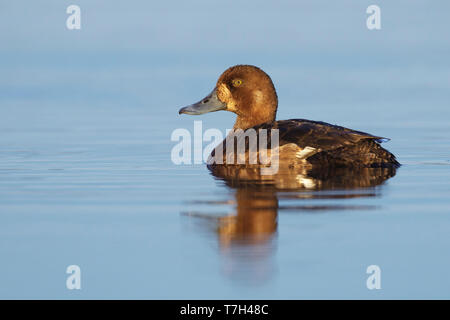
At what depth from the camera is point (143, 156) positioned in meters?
10.4

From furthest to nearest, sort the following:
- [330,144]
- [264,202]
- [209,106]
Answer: [209,106], [330,144], [264,202]

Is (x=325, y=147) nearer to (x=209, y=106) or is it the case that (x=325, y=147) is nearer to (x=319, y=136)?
(x=319, y=136)

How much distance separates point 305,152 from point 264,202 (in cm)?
173

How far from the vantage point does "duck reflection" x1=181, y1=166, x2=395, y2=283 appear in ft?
17.6

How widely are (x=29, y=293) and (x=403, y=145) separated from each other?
708 cm

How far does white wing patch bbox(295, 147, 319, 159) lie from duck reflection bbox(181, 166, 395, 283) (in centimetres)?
13

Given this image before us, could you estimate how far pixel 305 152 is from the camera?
8641 mm

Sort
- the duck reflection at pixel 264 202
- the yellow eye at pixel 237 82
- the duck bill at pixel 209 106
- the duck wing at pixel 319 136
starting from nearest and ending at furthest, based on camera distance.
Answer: the duck reflection at pixel 264 202 < the duck wing at pixel 319 136 < the yellow eye at pixel 237 82 < the duck bill at pixel 209 106

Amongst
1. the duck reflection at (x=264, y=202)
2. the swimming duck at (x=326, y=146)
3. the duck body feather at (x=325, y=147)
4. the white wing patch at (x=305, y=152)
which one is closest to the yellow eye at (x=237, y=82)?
the swimming duck at (x=326, y=146)

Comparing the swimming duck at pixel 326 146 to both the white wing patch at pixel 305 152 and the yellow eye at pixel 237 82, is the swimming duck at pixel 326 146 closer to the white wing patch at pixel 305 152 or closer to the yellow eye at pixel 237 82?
the white wing patch at pixel 305 152

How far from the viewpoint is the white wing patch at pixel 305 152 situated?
28.2 feet

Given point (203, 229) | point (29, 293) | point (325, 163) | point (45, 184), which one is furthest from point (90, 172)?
point (29, 293)

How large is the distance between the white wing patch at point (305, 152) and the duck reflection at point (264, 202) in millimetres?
130

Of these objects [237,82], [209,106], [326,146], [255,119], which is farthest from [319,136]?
[209,106]
